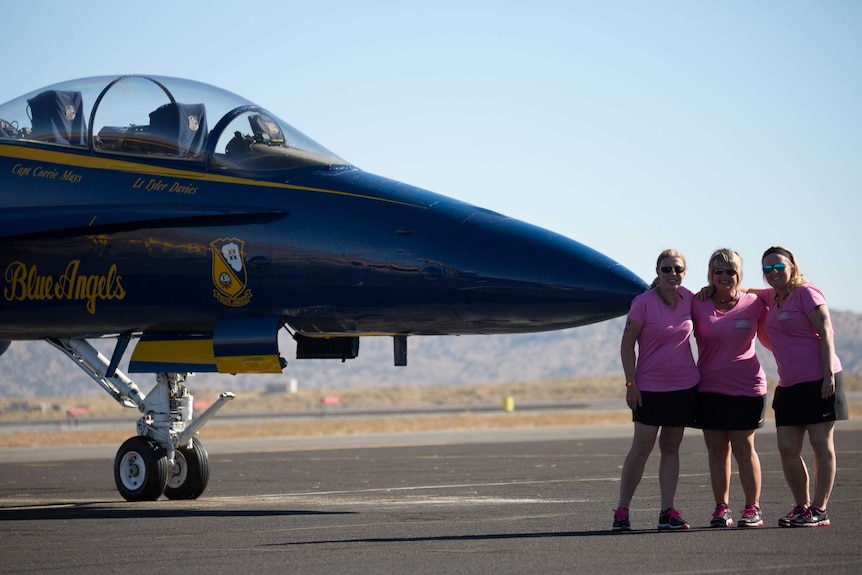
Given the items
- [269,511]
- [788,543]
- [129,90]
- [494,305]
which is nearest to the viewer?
[788,543]

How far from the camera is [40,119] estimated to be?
13.5 m

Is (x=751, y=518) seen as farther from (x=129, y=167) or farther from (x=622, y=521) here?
(x=129, y=167)

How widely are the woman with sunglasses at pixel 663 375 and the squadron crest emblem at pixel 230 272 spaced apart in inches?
158

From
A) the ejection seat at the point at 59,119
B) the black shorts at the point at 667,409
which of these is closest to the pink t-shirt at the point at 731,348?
the black shorts at the point at 667,409

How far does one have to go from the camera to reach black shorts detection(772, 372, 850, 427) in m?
9.82

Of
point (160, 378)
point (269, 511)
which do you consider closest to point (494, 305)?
point (269, 511)

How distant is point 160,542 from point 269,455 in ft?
50.4

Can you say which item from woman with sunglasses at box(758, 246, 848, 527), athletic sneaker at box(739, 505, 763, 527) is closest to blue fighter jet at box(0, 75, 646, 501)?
woman with sunglasses at box(758, 246, 848, 527)

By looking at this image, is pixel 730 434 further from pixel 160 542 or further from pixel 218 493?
pixel 218 493

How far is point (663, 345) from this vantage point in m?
10.2

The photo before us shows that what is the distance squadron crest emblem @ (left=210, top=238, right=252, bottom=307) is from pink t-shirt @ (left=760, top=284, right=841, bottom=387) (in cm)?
504

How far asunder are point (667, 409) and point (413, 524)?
2336mm

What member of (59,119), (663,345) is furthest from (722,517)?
(59,119)

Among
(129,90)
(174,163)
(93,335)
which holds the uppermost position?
(129,90)
